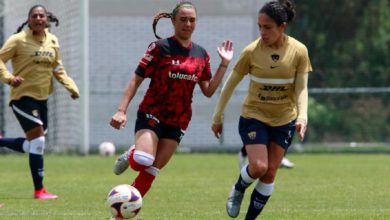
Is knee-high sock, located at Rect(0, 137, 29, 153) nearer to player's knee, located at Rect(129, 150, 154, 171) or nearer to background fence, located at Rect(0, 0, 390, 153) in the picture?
player's knee, located at Rect(129, 150, 154, 171)

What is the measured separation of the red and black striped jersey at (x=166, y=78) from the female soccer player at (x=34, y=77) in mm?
3213

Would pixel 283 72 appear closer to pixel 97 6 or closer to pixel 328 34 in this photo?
pixel 97 6

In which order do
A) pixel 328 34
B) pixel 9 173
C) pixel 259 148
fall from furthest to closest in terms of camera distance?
pixel 328 34 < pixel 9 173 < pixel 259 148

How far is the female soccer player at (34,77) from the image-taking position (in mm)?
11984

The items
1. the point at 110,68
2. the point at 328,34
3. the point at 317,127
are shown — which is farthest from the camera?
the point at 328,34

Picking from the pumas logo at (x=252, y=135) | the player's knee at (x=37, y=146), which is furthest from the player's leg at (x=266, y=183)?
the player's knee at (x=37, y=146)

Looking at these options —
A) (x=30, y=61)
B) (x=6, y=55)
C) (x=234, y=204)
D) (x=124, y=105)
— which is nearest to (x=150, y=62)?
(x=124, y=105)

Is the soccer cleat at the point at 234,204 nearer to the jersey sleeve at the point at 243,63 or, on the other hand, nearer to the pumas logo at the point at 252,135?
the pumas logo at the point at 252,135

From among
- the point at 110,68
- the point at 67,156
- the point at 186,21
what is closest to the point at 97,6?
the point at 110,68

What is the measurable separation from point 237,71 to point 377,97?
16.3 meters

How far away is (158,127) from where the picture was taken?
29.7 ft

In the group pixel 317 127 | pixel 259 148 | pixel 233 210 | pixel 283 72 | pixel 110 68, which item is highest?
pixel 283 72

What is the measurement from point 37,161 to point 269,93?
4108mm

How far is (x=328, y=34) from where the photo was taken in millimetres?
31250
